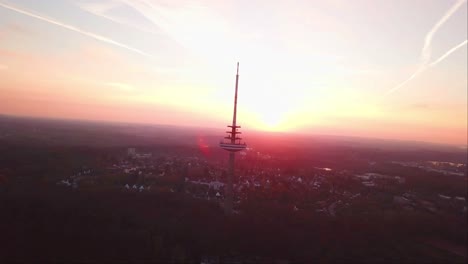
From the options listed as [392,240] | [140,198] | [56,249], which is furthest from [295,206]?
[56,249]

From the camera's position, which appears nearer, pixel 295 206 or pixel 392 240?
pixel 392 240

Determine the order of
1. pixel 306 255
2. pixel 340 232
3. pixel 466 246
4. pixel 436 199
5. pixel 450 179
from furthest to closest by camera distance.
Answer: pixel 450 179, pixel 436 199, pixel 340 232, pixel 466 246, pixel 306 255

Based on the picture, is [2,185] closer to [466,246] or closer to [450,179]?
[466,246]

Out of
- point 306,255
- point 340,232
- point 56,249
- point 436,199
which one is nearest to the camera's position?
point 56,249

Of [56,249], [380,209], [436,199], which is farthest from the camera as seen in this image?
[436,199]

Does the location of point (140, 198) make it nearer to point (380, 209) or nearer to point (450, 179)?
point (380, 209)

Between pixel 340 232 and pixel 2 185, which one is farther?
pixel 2 185

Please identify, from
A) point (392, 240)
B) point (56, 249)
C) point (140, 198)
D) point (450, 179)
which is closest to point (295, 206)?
point (392, 240)

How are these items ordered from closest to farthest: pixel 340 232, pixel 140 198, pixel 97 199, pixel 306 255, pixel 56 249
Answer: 1. pixel 56 249
2. pixel 306 255
3. pixel 340 232
4. pixel 97 199
5. pixel 140 198
